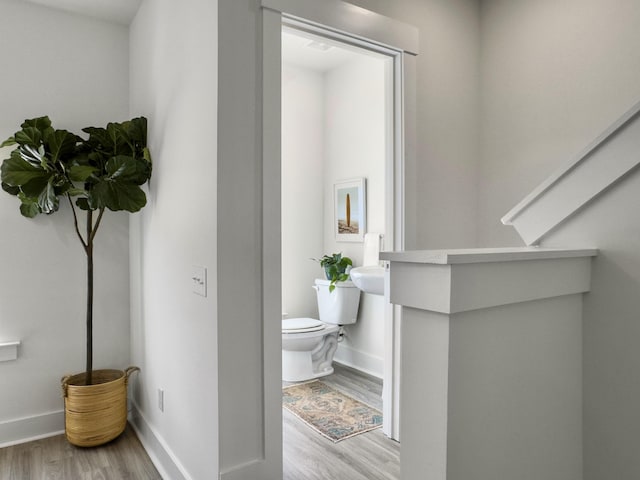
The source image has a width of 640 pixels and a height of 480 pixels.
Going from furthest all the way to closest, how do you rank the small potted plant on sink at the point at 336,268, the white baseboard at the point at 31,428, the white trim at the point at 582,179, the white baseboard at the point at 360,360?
the small potted plant on sink at the point at 336,268, the white baseboard at the point at 360,360, the white baseboard at the point at 31,428, the white trim at the point at 582,179

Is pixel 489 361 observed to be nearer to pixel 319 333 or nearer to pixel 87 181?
pixel 87 181

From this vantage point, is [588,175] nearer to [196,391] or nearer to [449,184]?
[449,184]

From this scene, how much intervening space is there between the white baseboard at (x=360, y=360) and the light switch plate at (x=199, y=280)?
201 centimetres

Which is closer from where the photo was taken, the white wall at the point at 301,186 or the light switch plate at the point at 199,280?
the light switch plate at the point at 199,280

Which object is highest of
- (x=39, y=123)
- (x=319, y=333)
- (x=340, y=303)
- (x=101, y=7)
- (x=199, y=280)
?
(x=101, y=7)

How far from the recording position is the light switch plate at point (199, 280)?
177 cm

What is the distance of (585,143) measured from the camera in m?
2.13

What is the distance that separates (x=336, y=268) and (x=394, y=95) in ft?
5.42

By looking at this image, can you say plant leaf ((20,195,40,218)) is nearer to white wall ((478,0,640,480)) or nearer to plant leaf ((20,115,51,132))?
plant leaf ((20,115,51,132))

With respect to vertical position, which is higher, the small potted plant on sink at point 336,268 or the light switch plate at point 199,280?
the light switch plate at point 199,280

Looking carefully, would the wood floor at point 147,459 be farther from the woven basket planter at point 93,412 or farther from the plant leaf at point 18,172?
the plant leaf at point 18,172

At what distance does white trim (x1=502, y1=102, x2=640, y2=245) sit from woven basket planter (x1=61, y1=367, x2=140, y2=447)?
2.24 metres

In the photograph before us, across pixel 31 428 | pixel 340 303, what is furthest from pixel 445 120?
pixel 31 428

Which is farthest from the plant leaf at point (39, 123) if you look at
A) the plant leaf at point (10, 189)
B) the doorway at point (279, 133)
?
the doorway at point (279, 133)
